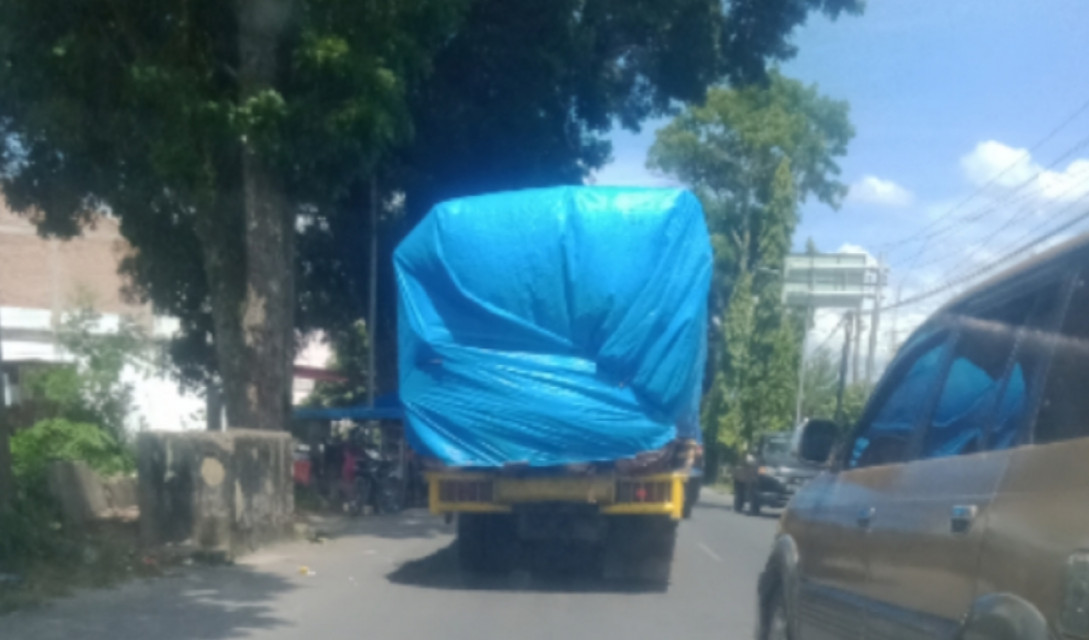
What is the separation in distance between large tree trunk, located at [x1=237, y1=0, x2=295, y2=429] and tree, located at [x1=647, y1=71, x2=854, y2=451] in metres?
31.4

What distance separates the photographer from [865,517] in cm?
511

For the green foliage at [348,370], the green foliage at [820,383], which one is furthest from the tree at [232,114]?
the green foliage at [820,383]

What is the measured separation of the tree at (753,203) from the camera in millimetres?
47531

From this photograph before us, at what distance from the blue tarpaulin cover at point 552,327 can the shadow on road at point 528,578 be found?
1.40m

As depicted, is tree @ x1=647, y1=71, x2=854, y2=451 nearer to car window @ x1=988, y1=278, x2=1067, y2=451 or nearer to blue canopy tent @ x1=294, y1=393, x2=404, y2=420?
blue canopy tent @ x1=294, y1=393, x2=404, y2=420

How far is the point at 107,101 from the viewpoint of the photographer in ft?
56.4

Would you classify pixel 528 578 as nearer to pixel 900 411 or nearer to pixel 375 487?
pixel 900 411

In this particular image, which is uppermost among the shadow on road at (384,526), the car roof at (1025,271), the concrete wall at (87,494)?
the car roof at (1025,271)

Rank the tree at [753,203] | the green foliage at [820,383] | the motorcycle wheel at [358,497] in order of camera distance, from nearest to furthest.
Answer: the motorcycle wheel at [358,497] < the tree at [753,203] < the green foliage at [820,383]

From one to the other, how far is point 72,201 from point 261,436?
6.49 metres

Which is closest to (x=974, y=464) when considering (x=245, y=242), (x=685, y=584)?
(x=685, y=584)

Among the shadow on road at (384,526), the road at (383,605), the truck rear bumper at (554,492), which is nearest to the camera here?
the road at (383,605)

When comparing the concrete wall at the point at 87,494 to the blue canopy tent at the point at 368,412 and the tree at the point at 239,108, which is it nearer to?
the tree at the point at 239,108

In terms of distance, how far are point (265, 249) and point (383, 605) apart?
24.1 feet
